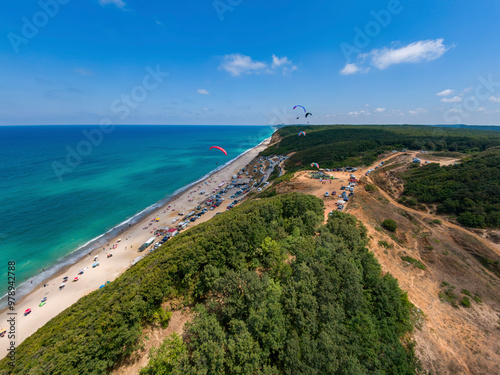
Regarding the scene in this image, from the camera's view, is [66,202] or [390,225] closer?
[390,225]

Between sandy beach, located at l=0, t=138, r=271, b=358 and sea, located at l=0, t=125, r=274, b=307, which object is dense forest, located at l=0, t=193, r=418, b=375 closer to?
sandy beach, located at l=0, t=138, r=271, b=358

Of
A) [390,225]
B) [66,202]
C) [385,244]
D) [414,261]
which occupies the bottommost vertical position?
[66,202]

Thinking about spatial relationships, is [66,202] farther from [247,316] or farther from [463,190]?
[463,190]

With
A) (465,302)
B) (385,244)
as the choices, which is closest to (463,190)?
(385,244)

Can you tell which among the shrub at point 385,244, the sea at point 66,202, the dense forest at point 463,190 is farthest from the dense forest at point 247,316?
the sea at point 66,202

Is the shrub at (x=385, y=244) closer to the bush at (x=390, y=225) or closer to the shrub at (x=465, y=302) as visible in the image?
the bush at (x=390, y=225)

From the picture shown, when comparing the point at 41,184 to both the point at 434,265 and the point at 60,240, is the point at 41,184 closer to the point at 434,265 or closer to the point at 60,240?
the point at 60,240
